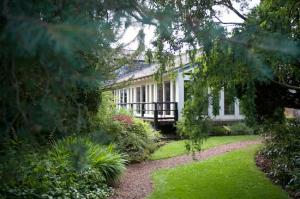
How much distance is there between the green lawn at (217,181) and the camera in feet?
26.5

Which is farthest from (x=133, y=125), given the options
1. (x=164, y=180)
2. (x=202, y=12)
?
(x=202, y=12)

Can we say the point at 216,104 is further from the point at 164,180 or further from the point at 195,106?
the point at 164,180

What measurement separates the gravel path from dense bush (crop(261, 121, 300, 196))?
7.08 feet

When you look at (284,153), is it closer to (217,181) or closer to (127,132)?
(217,181)

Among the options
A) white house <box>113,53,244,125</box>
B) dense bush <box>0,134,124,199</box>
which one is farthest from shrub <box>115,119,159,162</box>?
dense bush <box>0,134,124,199</box>

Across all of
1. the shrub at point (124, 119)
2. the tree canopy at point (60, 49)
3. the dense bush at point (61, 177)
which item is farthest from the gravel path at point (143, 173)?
the tree canopy at point (60, 49)

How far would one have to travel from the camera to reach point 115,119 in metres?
14.0

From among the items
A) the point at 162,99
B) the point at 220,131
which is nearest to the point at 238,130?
the point at 220,131

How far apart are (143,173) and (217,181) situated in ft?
8.64

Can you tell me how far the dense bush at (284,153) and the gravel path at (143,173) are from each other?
2.16 m

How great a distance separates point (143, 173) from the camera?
36.3 ft

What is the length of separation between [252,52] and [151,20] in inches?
27.4

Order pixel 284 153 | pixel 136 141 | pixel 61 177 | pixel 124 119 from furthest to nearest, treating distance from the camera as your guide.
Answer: pixel 124 119
pixel 136 141
pixel 284 153
pixel 61 177

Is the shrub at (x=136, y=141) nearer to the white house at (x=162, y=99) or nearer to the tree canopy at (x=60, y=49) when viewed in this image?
the white house at (x=162, y=99)
